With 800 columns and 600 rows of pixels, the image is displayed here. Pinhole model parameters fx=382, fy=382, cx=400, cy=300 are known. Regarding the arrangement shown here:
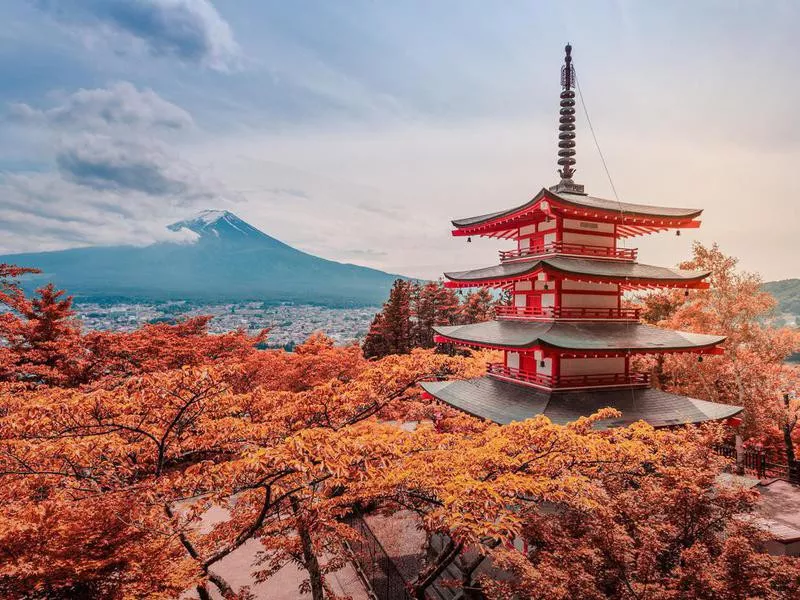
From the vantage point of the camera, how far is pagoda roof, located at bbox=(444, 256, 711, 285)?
37.3ft

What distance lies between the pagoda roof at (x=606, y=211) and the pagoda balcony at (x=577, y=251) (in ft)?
3.28

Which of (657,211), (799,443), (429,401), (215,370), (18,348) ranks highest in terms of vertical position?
(657,211)

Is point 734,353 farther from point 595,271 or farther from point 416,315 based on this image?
point 416,315

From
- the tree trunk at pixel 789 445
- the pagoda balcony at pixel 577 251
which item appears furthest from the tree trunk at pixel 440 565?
the tree trunk at pixel 789 445

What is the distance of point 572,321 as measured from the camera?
489 inches

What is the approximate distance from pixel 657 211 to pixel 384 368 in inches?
450

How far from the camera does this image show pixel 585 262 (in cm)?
1253

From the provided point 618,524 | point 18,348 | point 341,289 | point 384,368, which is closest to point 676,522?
point 618,524

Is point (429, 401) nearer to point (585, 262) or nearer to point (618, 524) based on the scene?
point (585, 262)

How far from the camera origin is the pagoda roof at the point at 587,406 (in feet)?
35.1

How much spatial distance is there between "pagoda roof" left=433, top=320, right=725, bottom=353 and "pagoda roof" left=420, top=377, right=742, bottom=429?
5.63ft

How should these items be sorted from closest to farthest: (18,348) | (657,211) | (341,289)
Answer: (657,211) → (18,348) → (341,289)

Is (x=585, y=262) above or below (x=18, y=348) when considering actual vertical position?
above

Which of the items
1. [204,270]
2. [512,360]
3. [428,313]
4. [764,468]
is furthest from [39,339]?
[204,270]
